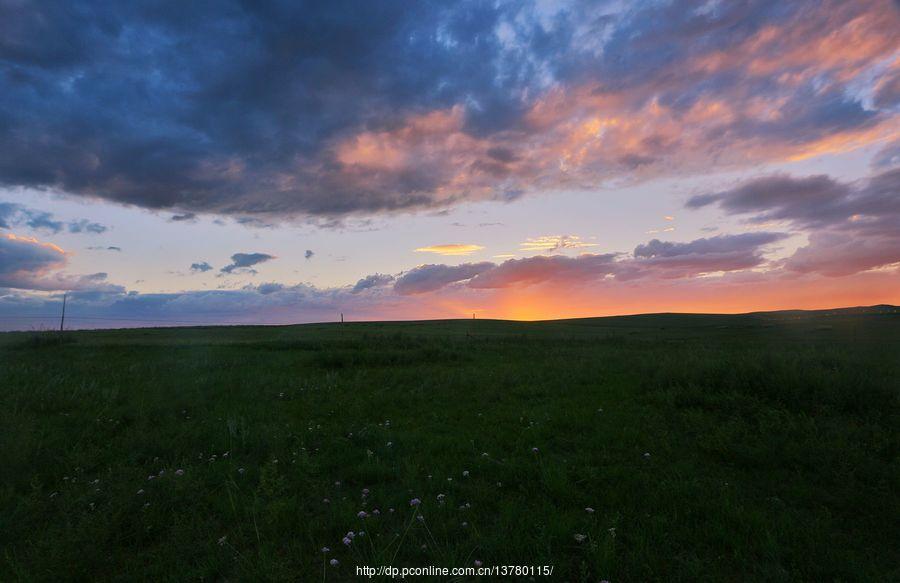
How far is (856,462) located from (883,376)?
5045 mm

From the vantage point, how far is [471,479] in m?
5.92

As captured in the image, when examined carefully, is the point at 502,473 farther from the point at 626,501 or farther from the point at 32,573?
the point at 32,573

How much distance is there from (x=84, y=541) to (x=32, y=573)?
0.47 metres

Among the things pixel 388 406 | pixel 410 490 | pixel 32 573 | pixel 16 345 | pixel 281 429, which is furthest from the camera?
pixel 16 345

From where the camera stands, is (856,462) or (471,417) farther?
(471,417)

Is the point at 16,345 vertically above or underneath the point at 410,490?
above

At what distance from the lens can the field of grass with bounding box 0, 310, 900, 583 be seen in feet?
13.7

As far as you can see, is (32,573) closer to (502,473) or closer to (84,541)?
(84,541)

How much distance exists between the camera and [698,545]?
427 centimetres

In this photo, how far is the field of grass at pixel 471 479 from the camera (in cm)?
418

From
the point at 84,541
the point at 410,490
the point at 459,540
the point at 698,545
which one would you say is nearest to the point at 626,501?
the point at 698,545

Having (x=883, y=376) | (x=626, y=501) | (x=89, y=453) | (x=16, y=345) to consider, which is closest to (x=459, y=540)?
(x=626, y=501)

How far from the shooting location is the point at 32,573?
4.00 meters

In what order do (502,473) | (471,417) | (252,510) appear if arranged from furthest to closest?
(471,417)
(502,473)
(252,510)
